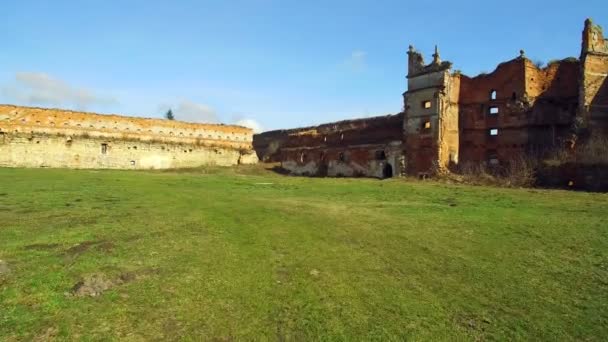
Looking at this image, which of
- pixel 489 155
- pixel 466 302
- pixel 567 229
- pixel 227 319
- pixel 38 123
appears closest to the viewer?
pixel 227 319

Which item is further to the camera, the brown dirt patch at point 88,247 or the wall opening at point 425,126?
the wall opening at point 425,126

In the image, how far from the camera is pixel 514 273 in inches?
286

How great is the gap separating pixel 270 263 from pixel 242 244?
133 centimetres

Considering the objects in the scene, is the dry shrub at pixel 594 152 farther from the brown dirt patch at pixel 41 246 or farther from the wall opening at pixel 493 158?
the brown dirt patch at pixel 41 246

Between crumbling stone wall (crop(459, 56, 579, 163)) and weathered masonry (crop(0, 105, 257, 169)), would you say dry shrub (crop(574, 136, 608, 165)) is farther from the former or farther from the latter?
weathered masonry (crop(0, 105, 257, 169))

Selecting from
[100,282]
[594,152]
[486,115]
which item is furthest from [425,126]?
[100,282]

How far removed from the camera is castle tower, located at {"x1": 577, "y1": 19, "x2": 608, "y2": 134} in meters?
23.6

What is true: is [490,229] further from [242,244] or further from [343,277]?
[242,244]

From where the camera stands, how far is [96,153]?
109 ft

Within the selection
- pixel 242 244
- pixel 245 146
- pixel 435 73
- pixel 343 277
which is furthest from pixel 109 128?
pixel 343 277

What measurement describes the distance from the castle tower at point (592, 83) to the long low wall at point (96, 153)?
28088 millimetres

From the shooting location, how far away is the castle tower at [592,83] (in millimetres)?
23641

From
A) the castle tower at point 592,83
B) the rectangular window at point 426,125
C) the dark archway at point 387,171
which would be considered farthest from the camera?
the dark archway at point 387,171

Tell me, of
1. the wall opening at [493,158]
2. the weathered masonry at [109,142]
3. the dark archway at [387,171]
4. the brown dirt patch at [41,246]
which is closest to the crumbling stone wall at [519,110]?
the wall opening at [493,158]
